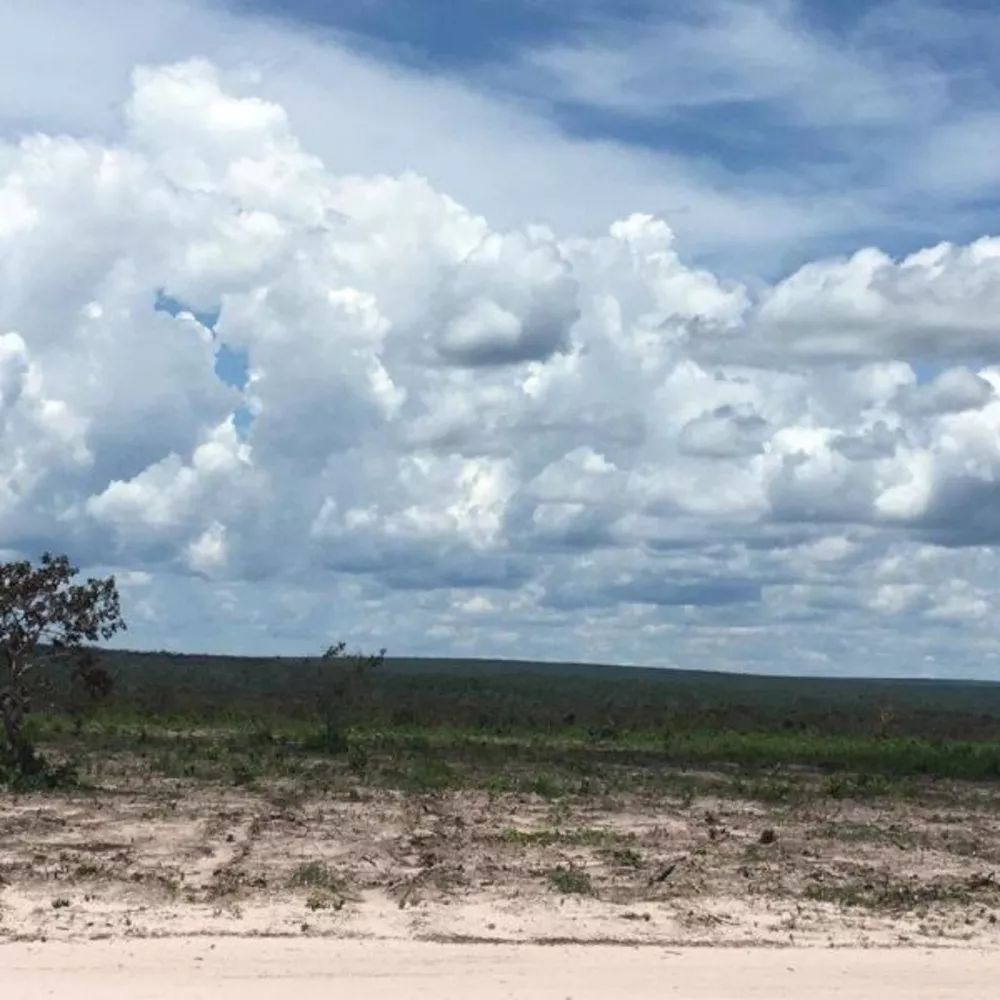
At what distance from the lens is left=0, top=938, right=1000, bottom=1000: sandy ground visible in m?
10.9

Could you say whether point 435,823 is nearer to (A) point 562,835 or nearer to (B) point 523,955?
(A) point 562,835

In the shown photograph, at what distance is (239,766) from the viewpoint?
28.6m

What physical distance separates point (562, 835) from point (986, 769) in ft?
58.9

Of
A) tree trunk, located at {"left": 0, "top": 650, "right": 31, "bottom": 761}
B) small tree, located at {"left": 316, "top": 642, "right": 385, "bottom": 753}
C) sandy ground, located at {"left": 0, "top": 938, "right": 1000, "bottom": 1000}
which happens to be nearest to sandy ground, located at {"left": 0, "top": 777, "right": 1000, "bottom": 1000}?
sandy ground, located at {"left": 0, "top": 938, "right": 1000, "bottom": 1000}

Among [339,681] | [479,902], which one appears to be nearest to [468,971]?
[479,902]

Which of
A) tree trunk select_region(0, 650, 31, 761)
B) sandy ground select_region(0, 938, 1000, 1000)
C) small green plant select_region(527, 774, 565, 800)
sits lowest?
sandy ground select_region(0, 938, 1000, 1000)

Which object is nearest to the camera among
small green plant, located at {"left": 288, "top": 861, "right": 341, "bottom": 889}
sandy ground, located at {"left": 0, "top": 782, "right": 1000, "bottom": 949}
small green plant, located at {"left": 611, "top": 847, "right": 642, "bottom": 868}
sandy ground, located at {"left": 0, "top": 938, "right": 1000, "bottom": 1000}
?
sandy ground, located at {"left": 0, "top": 938, "right": 1000, "bottom": 1000}

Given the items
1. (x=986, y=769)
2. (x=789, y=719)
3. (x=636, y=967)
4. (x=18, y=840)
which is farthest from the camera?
(x=789, y=719)

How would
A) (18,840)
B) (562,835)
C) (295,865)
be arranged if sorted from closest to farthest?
(295,865) → (18,840) → (562,835)

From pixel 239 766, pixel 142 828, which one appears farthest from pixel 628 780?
pixel 142 828

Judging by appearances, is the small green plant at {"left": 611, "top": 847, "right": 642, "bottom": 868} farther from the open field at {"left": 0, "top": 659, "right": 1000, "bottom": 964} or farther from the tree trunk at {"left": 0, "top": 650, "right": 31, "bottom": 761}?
A: the tree trunk at {"left": 0, "top": 650, "right": 31, "bottom": 761}

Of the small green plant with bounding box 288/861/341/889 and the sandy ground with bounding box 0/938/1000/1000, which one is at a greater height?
the small green plant with bounding box 288/861/341/889

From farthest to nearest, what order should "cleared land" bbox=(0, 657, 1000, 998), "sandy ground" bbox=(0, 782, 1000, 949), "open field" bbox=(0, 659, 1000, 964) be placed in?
1. "open field" bbox=(0, 659, 1000, 964)
2. "sandy ground" bbox=(0, 782, 1000, 949)
3. "cleared land" bbox=(0, 657, 1000, 998)

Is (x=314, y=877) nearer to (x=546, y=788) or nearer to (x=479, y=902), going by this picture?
(x=479, y=902)
